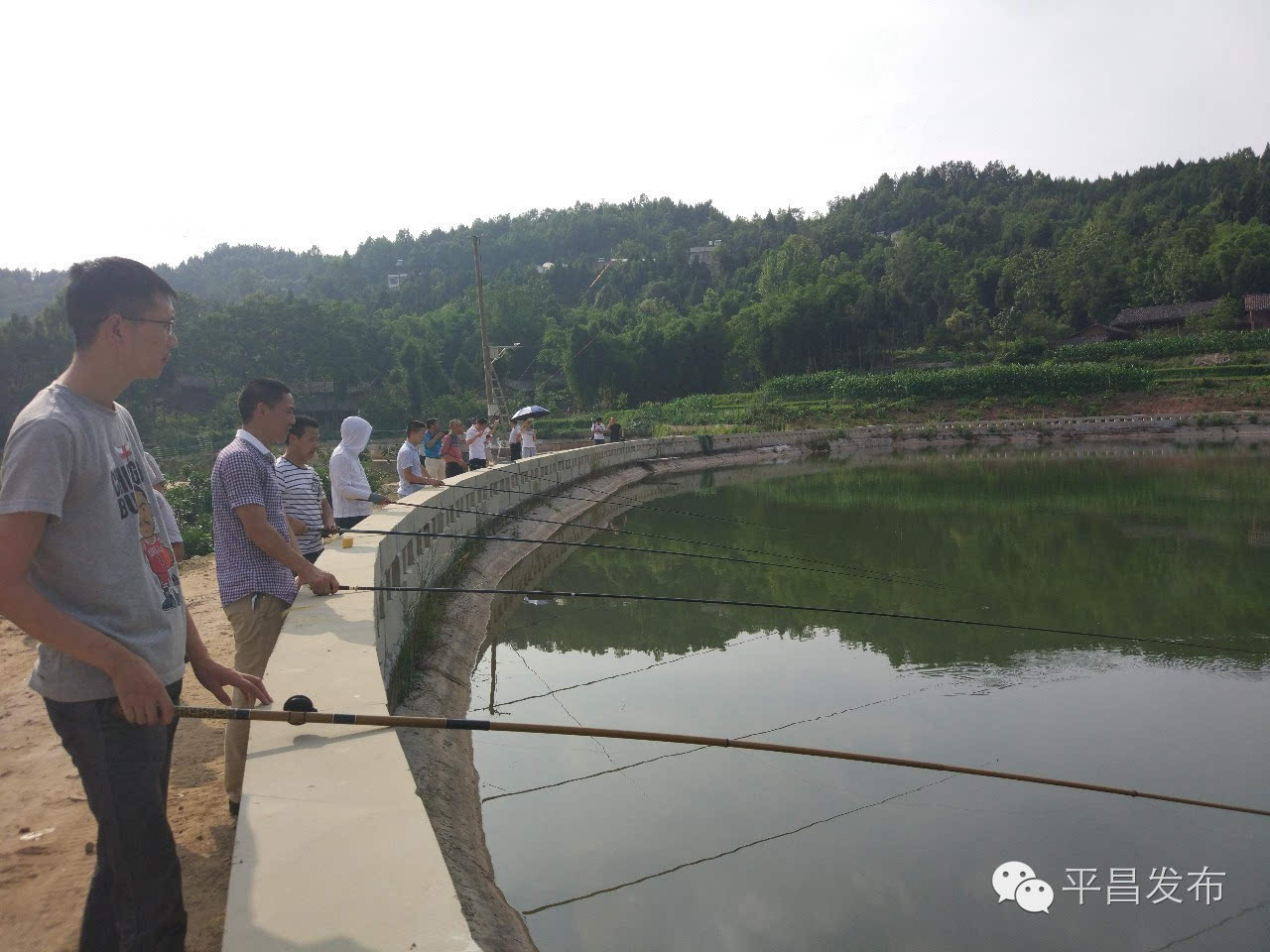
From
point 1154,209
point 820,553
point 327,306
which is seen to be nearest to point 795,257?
point 1154,209

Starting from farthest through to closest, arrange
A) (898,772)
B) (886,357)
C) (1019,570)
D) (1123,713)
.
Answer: (886,357)
(1019,570)
(1123,713)
(898,772)

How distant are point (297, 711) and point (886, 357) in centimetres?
5543

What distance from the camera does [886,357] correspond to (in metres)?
55.3

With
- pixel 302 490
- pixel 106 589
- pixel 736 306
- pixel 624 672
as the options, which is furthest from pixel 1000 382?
pixel 106 589

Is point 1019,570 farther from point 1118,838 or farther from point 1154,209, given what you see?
point 1154,209

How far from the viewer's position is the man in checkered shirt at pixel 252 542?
3.70 meters

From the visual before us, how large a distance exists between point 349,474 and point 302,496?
2.51 m

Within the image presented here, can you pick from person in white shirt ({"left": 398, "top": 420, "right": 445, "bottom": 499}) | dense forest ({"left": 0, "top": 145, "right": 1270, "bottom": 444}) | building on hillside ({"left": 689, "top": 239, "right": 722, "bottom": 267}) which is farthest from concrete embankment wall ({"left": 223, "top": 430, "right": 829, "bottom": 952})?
building on hillside ({"left": 689, "top": 239, "right": 722, "bottom": 267})

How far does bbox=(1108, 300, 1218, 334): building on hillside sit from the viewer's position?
51000 millimetres

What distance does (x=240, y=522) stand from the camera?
3814 mm

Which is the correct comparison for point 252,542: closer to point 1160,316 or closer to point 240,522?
point 240,522

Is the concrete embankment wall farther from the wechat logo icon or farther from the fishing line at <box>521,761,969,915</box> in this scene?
the wechat logo icon

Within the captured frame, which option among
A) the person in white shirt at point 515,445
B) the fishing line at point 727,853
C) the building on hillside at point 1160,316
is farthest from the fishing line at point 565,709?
the building on hillside at point 1160,316

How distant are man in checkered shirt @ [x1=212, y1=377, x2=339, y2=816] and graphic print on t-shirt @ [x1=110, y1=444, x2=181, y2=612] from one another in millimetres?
1394
